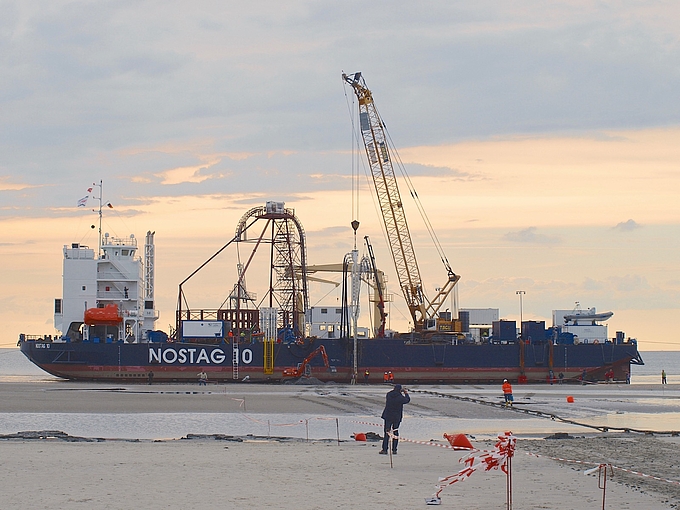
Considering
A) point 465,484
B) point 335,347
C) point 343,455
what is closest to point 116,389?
point 335,347

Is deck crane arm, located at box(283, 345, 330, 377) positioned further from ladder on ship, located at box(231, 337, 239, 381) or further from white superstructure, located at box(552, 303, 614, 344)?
white superstructure, located at box(552, 303, 614, 344)

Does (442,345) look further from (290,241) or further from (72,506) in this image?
(72,506)

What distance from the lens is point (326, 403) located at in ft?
128

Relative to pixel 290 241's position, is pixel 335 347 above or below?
below

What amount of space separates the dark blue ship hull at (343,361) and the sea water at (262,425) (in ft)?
94.3

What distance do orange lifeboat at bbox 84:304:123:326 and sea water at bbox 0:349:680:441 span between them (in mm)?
30244

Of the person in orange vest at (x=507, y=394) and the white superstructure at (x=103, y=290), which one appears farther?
the white superstructure at (x=103, y=290)

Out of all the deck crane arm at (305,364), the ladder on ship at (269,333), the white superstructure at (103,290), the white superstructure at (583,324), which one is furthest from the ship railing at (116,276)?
the white superstructure at (583,324)

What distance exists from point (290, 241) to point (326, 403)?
32931 millimetres

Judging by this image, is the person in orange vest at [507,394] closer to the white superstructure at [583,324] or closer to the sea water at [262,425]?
the sea water at [262,425]

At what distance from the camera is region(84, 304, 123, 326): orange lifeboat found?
203 ft

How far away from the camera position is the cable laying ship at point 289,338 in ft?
200

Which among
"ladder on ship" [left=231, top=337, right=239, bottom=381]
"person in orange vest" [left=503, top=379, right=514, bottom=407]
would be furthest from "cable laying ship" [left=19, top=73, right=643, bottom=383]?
"person in orange vest" [left=503, top=379, right=514, bottom=407]

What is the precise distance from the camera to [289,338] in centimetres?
6284
